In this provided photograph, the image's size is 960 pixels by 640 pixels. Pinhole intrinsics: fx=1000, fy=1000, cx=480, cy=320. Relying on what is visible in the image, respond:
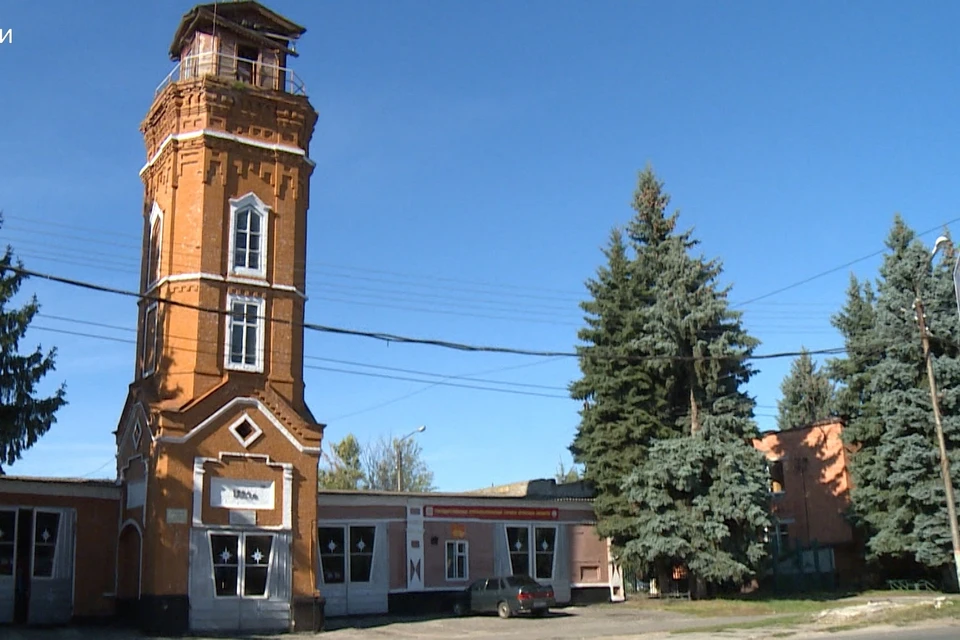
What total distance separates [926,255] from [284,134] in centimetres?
2367

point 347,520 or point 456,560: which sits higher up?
point 347,520

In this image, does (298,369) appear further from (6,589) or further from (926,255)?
(926,255)

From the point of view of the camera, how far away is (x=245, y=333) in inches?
1125

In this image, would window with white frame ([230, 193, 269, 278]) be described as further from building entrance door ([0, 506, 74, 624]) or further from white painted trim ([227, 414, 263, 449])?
building entrance door ([0, 506, 74, 624])

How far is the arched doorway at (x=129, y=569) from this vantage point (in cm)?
2730

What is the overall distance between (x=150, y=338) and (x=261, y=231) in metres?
4.57

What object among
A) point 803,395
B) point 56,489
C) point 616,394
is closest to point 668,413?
point 616,394

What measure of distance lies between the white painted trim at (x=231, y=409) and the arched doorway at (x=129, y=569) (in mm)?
2921

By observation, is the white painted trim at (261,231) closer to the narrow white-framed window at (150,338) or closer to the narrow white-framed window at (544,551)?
the narrow white-framed window at (150,338)

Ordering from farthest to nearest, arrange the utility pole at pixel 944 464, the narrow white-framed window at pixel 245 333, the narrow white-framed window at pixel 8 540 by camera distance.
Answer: the utility pole at pixel 944 464, the narrow white-framed window at pixel 245 333, the narrow white-framed window at pixel 8 540

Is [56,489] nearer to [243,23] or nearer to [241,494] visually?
[241,494]

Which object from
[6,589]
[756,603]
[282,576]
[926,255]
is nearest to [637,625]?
[756,603]

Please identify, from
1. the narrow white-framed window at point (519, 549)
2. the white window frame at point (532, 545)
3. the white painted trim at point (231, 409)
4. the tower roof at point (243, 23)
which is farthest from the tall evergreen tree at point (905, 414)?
the tower roof at point (243, 23)

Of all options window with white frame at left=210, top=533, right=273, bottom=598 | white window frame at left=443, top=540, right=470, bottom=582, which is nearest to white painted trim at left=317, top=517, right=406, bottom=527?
white window frame at left=443, top=540, right=470, bottom=582
